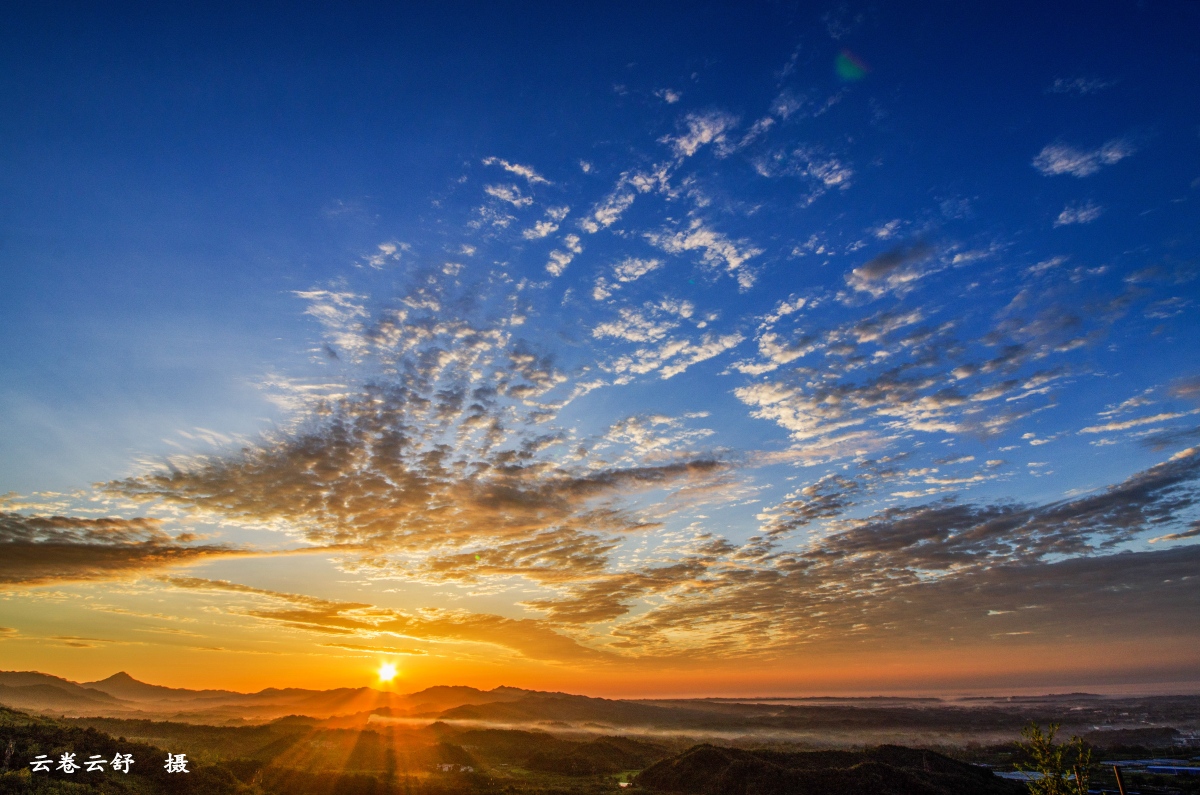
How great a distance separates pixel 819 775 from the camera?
155ft

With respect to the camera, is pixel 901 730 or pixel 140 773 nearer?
pixel 140 773

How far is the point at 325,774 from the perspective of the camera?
56.2 meters

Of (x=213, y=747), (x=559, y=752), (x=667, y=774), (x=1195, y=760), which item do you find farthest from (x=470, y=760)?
(x=1195, y=760)

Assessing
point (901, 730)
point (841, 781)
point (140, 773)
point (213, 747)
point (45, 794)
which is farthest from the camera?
point (901, 730)

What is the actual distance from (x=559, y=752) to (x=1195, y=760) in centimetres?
8306

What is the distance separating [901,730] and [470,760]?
113 m

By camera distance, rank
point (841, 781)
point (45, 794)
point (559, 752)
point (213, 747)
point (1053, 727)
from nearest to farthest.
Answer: point (1053, 727), point (45, 794), point (841, 781), point (559, 752), point (213, 747)

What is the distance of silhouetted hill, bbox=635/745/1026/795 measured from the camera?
149 feet

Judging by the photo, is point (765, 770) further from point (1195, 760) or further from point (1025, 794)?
point (1195, 760)

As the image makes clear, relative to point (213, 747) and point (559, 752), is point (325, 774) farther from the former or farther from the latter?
point (213, 747)

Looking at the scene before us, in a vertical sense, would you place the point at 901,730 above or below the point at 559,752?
below

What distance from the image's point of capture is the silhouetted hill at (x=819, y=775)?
45281 millimetres

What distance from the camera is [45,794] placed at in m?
29.7

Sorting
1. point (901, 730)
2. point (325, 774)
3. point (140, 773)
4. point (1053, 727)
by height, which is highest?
point (1053, 727)
